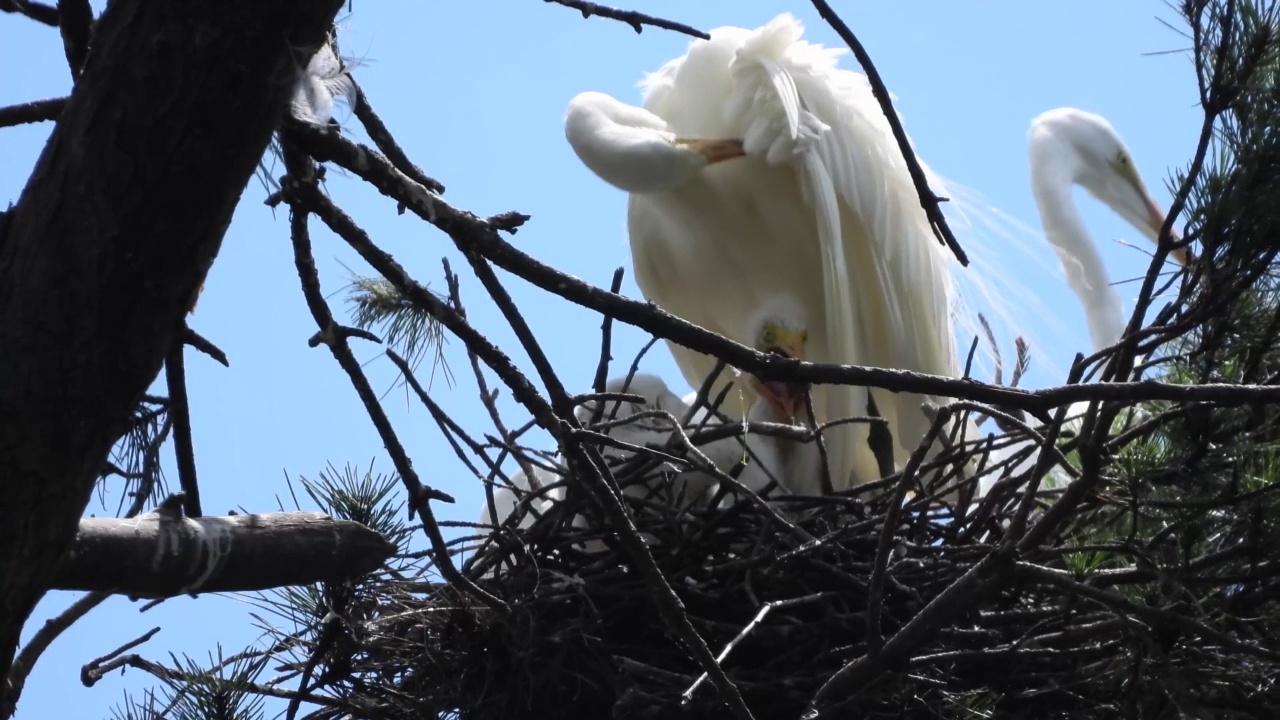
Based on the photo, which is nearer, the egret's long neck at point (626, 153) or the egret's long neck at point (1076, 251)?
the egret's long neck at point (626, 153)

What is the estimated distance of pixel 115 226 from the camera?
3.83 feet

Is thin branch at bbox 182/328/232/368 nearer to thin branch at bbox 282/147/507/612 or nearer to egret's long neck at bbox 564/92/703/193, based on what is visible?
thin branch at bbox 282/147/507/612

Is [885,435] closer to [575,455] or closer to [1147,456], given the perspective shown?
[1147,456]

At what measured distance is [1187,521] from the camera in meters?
1.96

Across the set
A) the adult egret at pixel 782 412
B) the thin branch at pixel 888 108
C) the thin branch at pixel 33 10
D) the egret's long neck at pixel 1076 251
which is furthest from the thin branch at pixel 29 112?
the egret's long neck at pixel 1076 251

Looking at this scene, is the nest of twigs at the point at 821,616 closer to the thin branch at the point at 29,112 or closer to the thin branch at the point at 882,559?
the thin branch at the point at 882,559

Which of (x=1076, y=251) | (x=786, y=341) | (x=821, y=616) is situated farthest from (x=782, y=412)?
(x=1076, y=251)

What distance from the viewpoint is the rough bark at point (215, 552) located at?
1505 mm

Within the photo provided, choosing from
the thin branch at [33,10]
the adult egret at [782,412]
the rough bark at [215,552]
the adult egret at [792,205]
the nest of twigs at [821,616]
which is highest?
the adult egret at [792,205]

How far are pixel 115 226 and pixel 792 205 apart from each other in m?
3.00

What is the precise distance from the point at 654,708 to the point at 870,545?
0.63 m

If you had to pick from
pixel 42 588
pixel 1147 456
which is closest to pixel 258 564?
pixel 42 588

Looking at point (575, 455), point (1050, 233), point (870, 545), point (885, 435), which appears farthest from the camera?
point (1050, 233)

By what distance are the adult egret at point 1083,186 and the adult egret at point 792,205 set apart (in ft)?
2.45
